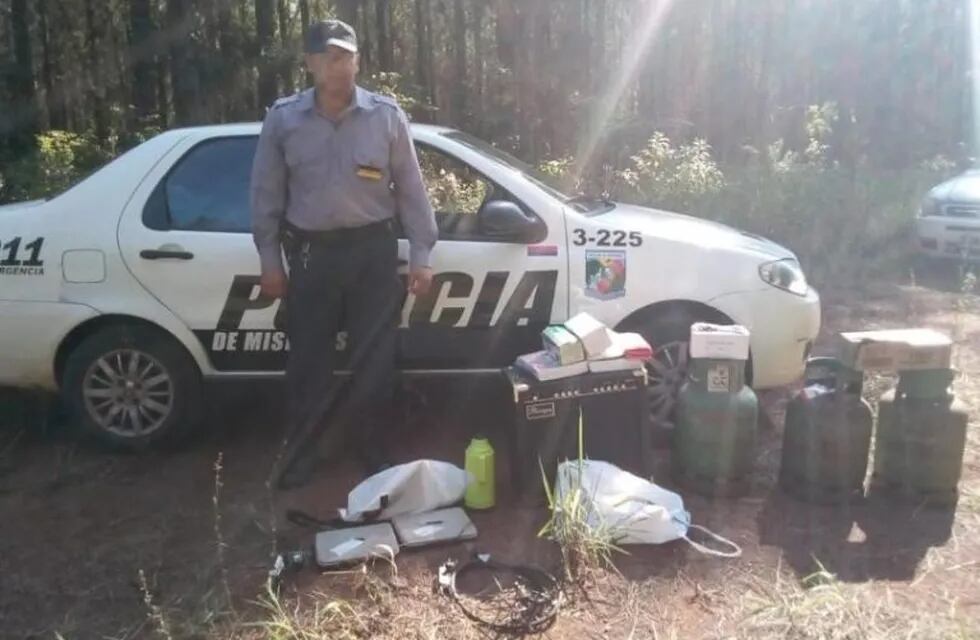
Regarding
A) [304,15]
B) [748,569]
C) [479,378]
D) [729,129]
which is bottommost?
[748,569]

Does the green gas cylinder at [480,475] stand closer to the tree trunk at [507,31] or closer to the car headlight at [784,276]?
the car headlight at [784,276]

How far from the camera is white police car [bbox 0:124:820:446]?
4629 millimetres

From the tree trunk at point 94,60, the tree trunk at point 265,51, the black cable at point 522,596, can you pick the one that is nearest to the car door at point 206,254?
the black cable at point 522,596

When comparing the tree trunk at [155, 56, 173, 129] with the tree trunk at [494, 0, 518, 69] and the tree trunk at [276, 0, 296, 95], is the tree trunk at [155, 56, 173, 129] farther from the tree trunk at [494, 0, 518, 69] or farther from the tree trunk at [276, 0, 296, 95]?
the tree trunk at [494, 0, 518, 69]

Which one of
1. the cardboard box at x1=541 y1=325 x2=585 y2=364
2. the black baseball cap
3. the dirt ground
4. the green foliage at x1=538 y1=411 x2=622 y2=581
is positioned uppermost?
the black baseball cap

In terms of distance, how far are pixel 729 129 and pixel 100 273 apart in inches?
490

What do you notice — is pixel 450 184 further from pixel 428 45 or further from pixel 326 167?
pixel 428 45

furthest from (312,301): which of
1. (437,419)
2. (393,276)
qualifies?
(437,419)

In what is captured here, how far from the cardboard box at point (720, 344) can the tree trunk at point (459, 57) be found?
13.9 m

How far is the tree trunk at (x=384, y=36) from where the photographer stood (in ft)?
71.4

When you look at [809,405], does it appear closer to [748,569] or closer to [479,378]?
[748,569]

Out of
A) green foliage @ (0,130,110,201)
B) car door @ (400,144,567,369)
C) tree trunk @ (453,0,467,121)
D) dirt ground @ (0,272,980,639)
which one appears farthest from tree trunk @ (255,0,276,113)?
car door @ (400,144,567,369)

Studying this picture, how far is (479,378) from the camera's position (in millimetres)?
4797

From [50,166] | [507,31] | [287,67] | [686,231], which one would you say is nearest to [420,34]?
[287,67]
